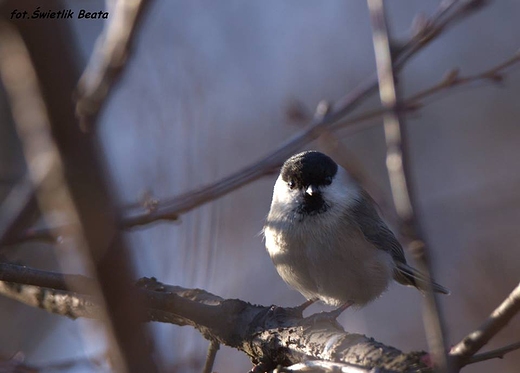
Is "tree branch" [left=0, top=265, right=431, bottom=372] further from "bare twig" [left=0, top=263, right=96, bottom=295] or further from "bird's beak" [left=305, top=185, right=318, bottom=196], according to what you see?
"bird's beak" [left=305, top=185, right=318, bottom=196]

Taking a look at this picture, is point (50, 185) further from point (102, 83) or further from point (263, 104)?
point (263, 104)

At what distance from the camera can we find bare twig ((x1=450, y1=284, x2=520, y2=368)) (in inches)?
36.2

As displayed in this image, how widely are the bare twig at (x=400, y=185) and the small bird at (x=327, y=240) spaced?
57.6 inches

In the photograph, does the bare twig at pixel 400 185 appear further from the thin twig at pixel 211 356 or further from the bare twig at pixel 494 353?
the thin twig at pixel 211 356

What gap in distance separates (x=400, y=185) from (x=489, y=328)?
0.88ft

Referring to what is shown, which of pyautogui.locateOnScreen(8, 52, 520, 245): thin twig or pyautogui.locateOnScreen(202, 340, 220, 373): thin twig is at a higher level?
pyautogui.locateOnScreen(8, 52, 520, 245): thin twig

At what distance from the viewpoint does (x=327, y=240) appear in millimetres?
2693

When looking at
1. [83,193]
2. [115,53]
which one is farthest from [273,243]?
[83,193]

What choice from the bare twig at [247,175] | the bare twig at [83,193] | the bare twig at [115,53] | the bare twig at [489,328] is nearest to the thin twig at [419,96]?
the bare twig at [247,175]

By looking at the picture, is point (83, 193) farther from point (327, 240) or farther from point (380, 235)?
point (380, 235)

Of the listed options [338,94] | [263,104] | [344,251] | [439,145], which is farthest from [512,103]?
[344,251]

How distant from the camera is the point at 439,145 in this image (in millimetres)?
6297

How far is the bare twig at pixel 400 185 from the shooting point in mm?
798

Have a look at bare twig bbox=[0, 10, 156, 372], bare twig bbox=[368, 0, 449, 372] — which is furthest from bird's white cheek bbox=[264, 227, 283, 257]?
bare twig bbox=[0, 10, 156, 372]
